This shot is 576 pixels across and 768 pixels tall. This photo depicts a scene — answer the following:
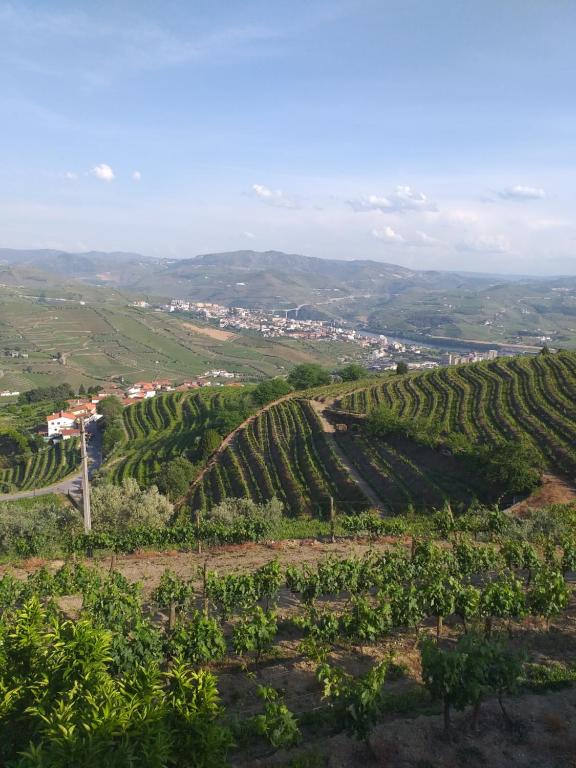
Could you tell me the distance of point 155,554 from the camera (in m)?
22.4

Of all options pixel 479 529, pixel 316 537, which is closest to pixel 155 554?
pixel 316 537

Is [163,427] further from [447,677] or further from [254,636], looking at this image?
[447,677]

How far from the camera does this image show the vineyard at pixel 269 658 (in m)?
7.77

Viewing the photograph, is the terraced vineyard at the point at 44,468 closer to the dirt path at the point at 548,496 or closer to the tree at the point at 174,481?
the tree at the point at 174,481

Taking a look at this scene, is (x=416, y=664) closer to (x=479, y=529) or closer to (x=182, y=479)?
(x=479, y=529)

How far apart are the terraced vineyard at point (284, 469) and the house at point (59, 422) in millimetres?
54087

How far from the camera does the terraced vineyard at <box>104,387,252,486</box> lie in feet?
200

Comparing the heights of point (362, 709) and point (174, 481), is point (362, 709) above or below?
above

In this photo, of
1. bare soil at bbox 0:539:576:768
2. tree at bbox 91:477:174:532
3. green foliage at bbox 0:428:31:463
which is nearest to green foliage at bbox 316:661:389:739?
bare soil at bbox 0:539:576:768

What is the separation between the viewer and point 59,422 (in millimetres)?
98438

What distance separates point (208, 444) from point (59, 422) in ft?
180

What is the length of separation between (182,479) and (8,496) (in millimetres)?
24842

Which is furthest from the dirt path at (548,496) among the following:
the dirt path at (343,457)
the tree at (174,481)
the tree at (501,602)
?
the tree at (174,481)

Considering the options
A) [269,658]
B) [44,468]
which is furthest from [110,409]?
[269,658]
